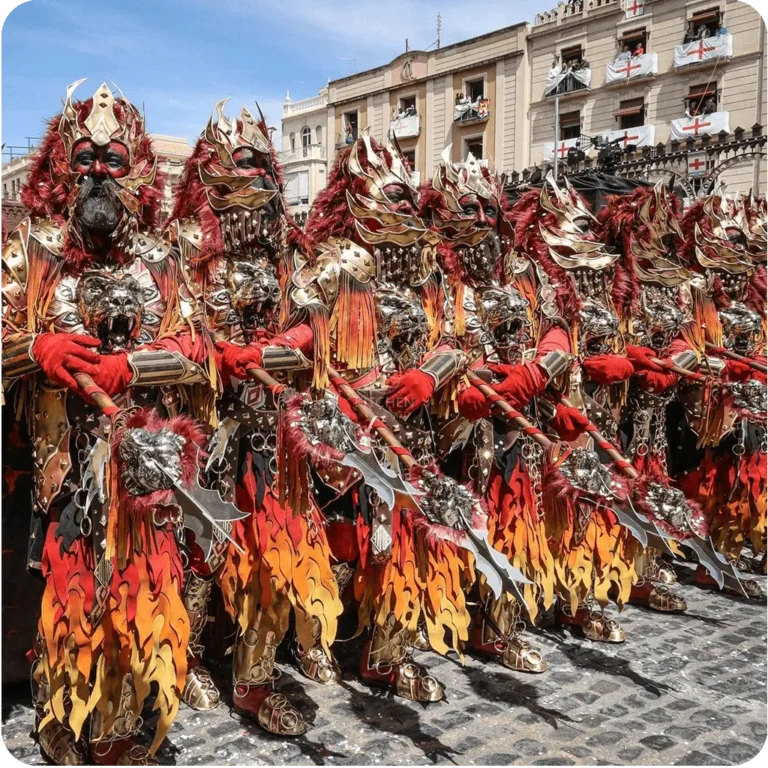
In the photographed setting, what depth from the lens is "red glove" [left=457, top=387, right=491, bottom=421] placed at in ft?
13.1

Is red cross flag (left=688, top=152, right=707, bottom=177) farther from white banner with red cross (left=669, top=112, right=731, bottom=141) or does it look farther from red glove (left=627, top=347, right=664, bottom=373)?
red glove (left=627, top=347, right=664, bottom=373)

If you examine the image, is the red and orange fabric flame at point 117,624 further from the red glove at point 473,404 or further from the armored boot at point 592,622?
the armored boot at point 592,622

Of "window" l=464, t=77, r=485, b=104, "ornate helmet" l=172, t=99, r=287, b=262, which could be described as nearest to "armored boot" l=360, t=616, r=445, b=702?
"ornate helmet" l=172, t=99, r=287, b=262

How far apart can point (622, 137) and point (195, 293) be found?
19309 mm

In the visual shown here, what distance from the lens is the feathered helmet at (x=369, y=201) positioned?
13.2 ft

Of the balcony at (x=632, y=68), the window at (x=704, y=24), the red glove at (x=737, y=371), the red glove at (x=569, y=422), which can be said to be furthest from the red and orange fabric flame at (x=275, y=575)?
the balcony at (x=632, y=68)

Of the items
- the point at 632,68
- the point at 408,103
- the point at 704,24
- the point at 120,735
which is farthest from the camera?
the point at 408,103

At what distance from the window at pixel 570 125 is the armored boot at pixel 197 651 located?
20.7m

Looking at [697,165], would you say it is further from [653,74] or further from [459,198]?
[459,198]

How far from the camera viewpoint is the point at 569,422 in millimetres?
4258

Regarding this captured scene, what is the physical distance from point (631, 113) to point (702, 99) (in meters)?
1.89

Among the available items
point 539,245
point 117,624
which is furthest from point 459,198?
point 117,624

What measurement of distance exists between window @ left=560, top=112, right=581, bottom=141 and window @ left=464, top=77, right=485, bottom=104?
95.4 inches

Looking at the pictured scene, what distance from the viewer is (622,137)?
20875 mm
